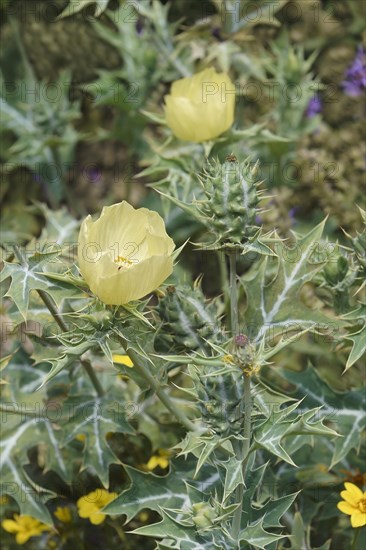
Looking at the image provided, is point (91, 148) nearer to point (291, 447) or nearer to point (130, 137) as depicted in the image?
point (130, 137)

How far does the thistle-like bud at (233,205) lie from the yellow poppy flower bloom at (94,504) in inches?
27.6

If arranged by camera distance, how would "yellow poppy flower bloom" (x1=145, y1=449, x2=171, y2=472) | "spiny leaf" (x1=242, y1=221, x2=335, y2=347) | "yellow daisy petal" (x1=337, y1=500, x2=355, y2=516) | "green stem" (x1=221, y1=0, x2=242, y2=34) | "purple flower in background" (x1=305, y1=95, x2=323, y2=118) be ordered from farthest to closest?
"purple flower in background" (x1=305, y1=95, x2=323, y2=118), "green stem" (x1=221, y1=0, x2=242, y2=34), "yellow poppy flower bloom" (x1=145, y1=449, x2=171, y2=472), "spiny leaf" (x1=242, y1=221, x2=335, y2=347), "yellow daisy petal" (x1=337, y1=500, x2=355, y2=516)

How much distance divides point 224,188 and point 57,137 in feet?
4.79

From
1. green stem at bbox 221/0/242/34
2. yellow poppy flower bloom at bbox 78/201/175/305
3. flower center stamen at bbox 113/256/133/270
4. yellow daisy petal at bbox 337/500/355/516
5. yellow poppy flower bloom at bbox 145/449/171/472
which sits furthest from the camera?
green stem at bbox 221/0/242/34

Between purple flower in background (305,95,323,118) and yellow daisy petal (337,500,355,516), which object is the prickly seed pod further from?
purple flower in background (305,95,323,118)

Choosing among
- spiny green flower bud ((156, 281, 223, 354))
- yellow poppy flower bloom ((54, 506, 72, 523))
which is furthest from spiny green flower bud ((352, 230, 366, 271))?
yellow poppy flower bloom ((54, 506, 72, 523))

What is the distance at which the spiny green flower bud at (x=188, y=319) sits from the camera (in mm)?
1818

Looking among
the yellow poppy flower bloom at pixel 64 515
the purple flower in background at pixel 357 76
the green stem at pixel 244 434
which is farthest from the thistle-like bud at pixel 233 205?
the purple flower in background at pixel 357 76

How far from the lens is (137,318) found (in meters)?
1.68

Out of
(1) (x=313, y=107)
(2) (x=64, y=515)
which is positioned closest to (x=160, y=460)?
(2) (x=64, y=515)

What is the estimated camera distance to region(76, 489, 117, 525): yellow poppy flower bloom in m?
1.99

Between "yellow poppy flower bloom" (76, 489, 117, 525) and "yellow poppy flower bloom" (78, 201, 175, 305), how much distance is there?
64 centimetres

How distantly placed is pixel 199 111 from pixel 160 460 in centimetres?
86

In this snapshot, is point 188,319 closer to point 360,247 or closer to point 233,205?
point 233,205
